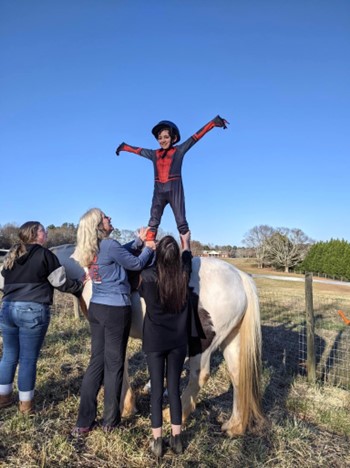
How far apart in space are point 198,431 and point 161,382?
807 millimetres

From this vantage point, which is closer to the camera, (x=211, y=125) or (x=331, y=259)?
(x=211, y=125)

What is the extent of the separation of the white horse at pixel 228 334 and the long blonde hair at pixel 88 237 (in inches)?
27.8

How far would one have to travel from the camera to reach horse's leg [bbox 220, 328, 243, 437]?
123 inches

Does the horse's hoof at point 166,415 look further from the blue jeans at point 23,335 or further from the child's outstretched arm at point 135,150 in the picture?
the child's outstretched arm at point 135,150

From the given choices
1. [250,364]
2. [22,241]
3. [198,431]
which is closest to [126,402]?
[198,431]

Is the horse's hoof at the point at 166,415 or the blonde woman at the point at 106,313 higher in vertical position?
the blonde woman at the point at 106,313

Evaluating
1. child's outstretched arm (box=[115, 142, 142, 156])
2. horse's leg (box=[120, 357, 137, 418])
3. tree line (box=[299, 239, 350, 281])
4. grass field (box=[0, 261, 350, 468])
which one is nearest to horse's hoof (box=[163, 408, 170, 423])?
grass field (box=[0, 261, 350, 468])

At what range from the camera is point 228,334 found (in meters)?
A: 3.31

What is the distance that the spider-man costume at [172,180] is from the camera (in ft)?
12.3

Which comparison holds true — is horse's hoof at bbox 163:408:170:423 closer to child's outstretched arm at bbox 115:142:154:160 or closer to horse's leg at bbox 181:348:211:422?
horse's leg at bbox 181:348:211:422

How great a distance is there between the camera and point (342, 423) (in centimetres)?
351

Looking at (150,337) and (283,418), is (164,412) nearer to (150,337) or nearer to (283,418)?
(150,337)

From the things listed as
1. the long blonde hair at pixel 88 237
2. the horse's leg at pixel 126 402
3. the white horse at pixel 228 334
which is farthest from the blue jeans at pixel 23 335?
the horse's leg at pixel 126 402

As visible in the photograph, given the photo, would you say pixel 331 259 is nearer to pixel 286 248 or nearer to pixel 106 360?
pixel 286 248
